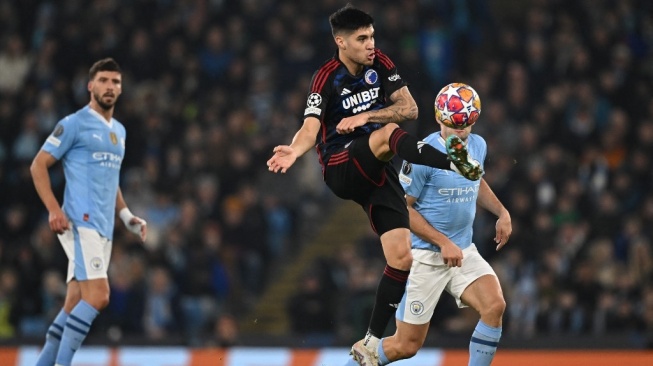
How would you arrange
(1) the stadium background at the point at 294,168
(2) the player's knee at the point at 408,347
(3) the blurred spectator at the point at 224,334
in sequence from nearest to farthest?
(2) the player's knee at the point at 408,347 < (3) the blurred spectator at the point at 224,334 < (1) the stadium background at the point at 294,168


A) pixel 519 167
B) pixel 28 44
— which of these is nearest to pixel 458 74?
pixel 519 167

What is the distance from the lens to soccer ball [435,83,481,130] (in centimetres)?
841

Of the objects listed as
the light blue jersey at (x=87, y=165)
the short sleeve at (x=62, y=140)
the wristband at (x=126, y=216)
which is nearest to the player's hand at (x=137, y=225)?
the wristband at (x=126, y=216)

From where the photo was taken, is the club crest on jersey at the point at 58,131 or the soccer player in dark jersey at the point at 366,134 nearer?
the soccer player in dark jersey at the point at 366,134

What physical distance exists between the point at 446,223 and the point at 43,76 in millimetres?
11159

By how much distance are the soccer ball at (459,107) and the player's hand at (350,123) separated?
0.65 m

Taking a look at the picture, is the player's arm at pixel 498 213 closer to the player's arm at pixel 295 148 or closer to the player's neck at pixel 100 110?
the player's arm at pixel 295 148

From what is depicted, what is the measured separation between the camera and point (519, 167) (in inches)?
623

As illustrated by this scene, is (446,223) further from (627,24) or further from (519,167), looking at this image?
(627,24)

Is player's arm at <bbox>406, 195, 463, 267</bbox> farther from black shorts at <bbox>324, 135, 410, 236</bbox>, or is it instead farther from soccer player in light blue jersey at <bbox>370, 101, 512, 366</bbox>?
black shorts at <bbox>324, 135, 410, 236</bbox>

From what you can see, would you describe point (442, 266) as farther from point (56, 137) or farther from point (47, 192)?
point (56, 137)

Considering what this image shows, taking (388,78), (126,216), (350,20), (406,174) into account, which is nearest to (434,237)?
(406,174)

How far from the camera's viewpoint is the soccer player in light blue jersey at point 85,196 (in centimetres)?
949

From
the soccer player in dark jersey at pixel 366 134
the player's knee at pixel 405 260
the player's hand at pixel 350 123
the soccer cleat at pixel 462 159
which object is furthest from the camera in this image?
the player's knee at pixel 405 260
